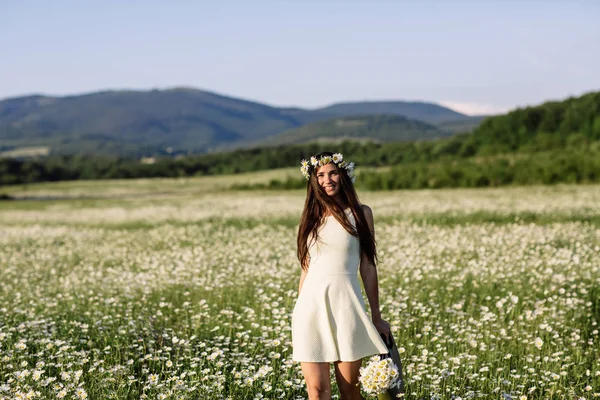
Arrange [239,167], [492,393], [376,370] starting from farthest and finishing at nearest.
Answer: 1. [239,167]
2. [492,393]
3. [376,370]

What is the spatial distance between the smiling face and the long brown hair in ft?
0.11

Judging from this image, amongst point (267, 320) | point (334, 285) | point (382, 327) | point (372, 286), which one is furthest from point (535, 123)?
point (334, 285)

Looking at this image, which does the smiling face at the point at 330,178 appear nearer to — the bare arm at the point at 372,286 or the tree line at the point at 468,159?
the bare arm at the point at 372,286

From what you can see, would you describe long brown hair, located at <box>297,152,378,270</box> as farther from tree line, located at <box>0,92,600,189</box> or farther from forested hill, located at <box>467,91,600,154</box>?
forested hill, located at <box>467,91,600,154</box>

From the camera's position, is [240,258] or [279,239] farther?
[279,239]

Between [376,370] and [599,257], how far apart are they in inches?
338

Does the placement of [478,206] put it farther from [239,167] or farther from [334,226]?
[239,167]

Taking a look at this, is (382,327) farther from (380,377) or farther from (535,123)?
(535,123)

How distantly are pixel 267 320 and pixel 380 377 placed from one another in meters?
4.15

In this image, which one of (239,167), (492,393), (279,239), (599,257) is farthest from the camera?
(239,167)

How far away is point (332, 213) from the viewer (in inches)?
204

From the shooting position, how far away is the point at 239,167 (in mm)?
113688

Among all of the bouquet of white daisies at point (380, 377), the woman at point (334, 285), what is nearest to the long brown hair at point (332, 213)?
the woman at point (334, 285)

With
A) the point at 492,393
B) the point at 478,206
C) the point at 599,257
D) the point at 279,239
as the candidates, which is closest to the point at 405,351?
the point at 492,393
